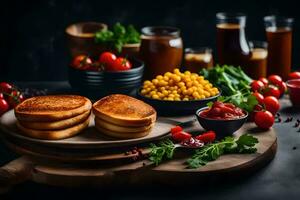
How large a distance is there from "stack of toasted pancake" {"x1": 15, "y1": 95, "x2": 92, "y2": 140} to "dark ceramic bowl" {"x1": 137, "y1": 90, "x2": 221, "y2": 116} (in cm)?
46

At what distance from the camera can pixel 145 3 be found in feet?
14.4

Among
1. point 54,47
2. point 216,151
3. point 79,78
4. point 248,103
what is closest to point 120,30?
point 79,78

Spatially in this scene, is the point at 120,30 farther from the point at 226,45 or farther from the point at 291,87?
the point at 291,87

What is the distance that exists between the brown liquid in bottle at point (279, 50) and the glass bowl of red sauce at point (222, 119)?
111 cm

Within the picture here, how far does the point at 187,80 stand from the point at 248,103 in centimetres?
34

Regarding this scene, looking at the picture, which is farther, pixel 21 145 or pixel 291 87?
pixel 291 87

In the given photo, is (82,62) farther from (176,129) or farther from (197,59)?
(176,129)

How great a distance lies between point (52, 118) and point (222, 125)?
2.53ft

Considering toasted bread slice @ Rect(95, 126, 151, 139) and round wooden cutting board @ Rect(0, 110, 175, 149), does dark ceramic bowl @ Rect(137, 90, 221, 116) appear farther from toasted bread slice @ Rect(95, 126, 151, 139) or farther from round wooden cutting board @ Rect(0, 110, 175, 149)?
toasted bread slice @ Rect(95, 126, 151, 139)

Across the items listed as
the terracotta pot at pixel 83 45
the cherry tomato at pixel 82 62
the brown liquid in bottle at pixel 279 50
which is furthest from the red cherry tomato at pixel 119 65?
the brown liquid in bottle at pixel 279 50

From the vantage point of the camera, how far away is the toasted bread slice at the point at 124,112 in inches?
112

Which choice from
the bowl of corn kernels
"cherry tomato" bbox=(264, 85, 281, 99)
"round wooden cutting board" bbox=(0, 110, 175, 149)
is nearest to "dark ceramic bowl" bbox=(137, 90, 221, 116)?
the bowl of corn kernels

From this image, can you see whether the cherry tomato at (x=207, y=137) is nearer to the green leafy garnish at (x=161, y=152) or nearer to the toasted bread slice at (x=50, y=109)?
the green leafy garnish at (x=161, y=152)

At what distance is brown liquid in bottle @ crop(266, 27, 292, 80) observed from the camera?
404 cm
